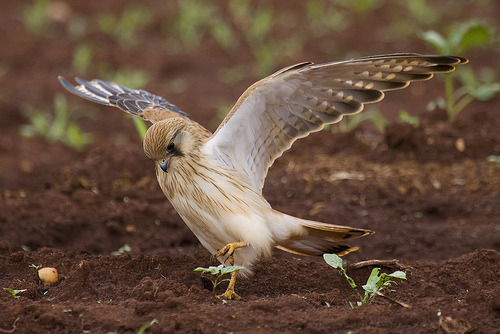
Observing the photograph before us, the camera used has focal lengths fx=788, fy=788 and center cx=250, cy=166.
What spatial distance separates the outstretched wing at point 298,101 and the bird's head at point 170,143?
0.39 ft

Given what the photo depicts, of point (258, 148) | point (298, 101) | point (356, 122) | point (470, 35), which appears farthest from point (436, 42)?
point (258, 148)

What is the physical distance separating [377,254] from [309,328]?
1943 mm

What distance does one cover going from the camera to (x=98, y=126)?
8.83 metres

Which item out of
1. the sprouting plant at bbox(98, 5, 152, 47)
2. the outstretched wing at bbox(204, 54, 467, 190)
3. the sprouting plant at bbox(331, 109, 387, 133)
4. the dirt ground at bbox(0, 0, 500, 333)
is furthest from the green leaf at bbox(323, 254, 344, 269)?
the sprouting plant at bbox(98, 5, 152, 47)

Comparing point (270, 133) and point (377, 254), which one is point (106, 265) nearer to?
point (270, 133)

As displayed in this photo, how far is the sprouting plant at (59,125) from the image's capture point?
7.90 metres

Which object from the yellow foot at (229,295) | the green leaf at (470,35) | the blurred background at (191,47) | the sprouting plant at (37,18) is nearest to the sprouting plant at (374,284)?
the yellow foot at (229,295)

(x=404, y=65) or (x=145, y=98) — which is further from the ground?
(x=404, y=65)

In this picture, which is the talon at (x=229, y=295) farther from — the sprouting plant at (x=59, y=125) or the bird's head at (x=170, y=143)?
the sprouting plant at (x=59, y=125)

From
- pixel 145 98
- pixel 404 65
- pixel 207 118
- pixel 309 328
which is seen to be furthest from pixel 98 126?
pixel 309 328

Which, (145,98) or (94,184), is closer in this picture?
(145,98)

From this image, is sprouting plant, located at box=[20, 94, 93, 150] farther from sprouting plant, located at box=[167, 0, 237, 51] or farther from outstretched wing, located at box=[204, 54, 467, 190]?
outstretched wing, located at box=[204, 54, 467, 190]

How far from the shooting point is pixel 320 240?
4895mm

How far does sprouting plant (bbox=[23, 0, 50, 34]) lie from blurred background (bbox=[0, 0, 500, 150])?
2 centimetres
